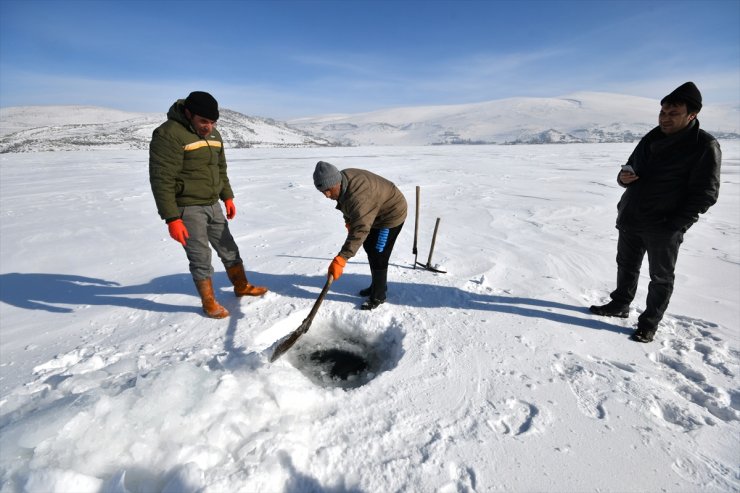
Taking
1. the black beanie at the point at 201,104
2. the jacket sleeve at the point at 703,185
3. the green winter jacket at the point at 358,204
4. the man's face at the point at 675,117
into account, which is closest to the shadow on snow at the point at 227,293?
the green winter jacket at the point at 358,204

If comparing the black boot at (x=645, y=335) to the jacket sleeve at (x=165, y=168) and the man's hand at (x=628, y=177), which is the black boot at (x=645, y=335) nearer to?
the man's hand at (x=628, y=177)

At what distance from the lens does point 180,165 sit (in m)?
2.60

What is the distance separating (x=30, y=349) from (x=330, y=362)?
2.37 m

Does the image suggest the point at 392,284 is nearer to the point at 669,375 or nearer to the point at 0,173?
the point at 669,375

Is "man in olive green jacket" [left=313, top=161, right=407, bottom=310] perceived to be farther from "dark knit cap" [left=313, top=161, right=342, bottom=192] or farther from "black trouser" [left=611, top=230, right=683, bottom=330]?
"black trouser" [left=611, top=230, right=683, bottom=330]

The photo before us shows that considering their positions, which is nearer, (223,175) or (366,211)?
(366,211)

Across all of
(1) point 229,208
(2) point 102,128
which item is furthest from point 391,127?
(1) point 229,208

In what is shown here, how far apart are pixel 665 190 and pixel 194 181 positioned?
3.55 meters

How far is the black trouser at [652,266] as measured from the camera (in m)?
2.46

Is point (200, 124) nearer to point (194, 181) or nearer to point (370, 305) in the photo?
point (194, 181)

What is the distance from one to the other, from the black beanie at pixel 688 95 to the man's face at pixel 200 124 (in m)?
3.14

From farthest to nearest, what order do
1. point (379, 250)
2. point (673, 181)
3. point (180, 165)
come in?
point (379, 250) → point (180, 165) → point (673, 181)

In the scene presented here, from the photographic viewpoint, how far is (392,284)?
3.71 m

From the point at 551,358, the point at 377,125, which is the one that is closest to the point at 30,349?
the point at 551,358
